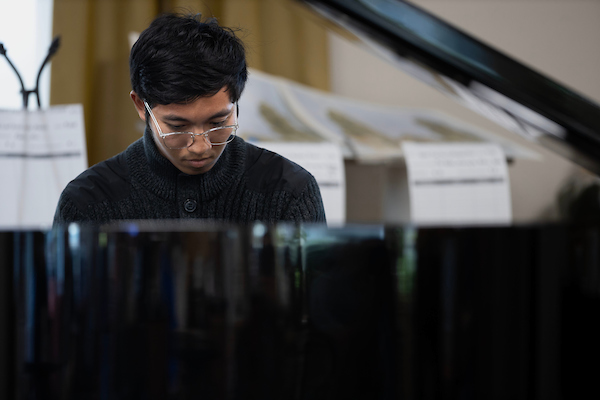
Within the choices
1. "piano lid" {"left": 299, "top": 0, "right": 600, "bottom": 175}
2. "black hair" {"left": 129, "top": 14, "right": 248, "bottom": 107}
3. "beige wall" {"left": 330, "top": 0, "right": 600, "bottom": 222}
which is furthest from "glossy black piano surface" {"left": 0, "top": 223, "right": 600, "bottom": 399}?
"beige wall" {"left": 330, "top": 0, "right": 600, "bottom": 222}

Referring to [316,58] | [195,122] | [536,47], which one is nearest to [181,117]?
[195,122]

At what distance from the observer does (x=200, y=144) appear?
0.77 m

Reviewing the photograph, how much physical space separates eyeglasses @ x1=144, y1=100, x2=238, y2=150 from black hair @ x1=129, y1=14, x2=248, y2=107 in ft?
0.16

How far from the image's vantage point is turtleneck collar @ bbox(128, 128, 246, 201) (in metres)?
0.81

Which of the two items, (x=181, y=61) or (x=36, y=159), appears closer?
(x=181, y=61)

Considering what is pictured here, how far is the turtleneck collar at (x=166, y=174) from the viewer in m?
0.81

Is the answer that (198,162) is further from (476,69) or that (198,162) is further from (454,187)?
(454,187)

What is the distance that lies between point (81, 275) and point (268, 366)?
0.18 meters

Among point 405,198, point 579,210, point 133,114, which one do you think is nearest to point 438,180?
point 405,198

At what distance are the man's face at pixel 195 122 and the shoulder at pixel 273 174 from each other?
0.08 m

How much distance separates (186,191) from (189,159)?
2.2 inches

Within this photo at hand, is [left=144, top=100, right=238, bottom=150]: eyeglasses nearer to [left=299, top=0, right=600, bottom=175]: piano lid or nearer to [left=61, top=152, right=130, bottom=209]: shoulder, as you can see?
[left=61, top=152, right=130, bottom=209]: shoulder

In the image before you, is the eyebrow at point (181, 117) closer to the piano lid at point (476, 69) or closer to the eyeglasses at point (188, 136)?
the eyeglasses at point (188, 136)

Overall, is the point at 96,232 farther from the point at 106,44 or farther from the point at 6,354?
the point at 106,44
